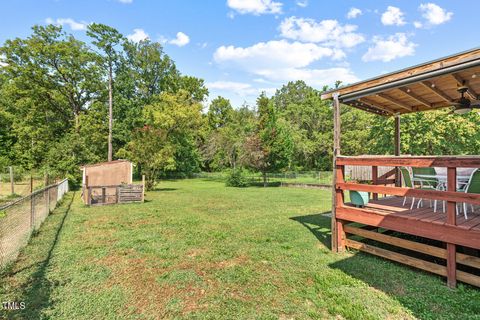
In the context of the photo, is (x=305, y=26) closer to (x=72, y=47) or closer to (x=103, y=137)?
(x=103, y=137)

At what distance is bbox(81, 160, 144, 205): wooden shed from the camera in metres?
11.1

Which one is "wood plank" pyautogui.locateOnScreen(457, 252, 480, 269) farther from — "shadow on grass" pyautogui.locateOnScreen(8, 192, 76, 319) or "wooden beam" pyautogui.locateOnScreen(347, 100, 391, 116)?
"shadow on grass" pyautogui.locateOnScreen(8, 192, 76, 319)

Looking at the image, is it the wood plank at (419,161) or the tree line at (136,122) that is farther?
the tree line at (136,122)

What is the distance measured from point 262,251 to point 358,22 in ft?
42.1

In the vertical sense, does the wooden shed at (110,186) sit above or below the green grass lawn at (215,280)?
above

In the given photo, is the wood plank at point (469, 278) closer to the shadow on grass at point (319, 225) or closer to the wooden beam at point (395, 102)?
the shadow on grass at point (319, 225)

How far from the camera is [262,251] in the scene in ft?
16.5

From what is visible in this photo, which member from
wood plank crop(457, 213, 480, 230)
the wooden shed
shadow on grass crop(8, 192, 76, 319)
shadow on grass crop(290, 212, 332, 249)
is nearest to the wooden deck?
wood plank crop(457, 213, 480, 230)

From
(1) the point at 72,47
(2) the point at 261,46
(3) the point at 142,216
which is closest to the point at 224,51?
(2) the point at 261,46

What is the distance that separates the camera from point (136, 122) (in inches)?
1104

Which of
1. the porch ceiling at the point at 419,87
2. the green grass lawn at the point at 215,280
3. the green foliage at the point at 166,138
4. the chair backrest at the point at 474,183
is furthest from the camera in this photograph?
the green foliage at the point at 166,138

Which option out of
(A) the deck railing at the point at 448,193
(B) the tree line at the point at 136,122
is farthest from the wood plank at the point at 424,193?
(B) the tree line at the point at 136,122

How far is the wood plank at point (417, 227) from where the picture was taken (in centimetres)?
338

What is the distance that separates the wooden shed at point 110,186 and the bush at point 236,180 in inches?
338
